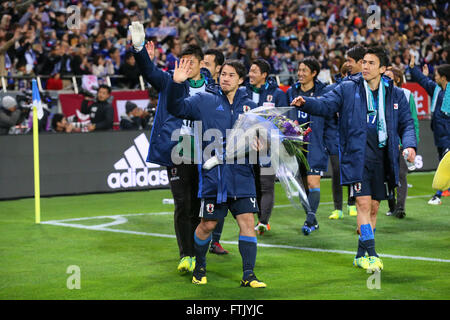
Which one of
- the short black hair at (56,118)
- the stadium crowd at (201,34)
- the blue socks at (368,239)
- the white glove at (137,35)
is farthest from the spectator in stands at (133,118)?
the white glove at (137,35)

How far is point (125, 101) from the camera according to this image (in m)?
18.0

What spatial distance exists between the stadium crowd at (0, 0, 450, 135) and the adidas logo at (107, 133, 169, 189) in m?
3.81

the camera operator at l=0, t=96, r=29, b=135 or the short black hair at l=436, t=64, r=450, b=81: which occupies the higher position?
the short black hair at l=436, t=64, r=450, b=81

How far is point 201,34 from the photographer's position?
22.0 m

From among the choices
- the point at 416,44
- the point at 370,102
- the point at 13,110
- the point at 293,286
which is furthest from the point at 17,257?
the point at 416,44

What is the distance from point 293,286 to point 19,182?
841 centimetres

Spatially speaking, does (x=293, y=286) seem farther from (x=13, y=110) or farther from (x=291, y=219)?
(x=13, y=110)

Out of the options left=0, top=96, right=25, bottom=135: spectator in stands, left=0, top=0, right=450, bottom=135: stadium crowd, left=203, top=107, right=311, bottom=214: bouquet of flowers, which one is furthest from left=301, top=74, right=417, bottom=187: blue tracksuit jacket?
left=0, top=96, right=25, bottom=135: spectator in stands

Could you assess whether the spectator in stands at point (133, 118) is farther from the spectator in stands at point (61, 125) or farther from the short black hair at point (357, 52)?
the short black hair at point (357, 52)

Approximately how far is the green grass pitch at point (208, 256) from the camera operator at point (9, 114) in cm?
197

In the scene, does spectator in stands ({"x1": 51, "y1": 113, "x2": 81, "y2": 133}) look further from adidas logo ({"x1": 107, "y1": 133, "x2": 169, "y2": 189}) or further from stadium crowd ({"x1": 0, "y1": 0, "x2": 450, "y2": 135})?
stadium crowd ({"x1": 0, "y1": 0, "x2": 450, "y2": 135})

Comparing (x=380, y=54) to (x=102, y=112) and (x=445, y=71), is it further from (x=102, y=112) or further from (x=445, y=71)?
(x=102, y=112)

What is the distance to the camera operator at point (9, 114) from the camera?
14688mm

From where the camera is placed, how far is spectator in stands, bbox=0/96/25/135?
48.2 ft
